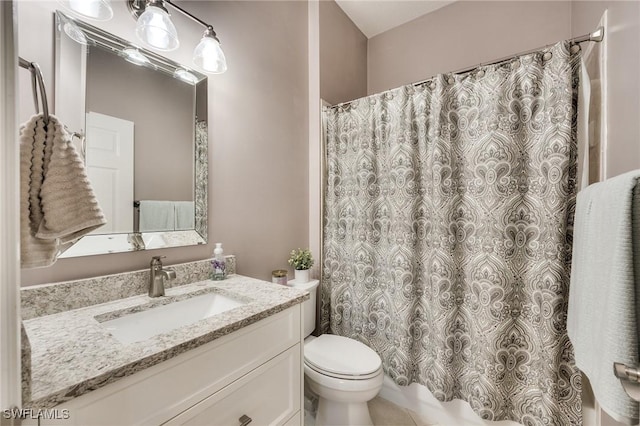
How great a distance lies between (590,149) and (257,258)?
181 centimetres

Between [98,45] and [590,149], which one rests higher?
[98,45]

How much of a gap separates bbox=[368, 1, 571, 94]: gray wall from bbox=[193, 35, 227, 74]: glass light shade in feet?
5.55

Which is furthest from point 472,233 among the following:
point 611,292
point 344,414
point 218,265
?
point 218,265

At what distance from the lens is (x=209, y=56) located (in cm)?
122

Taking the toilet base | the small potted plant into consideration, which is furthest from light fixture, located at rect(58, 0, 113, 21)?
the toilet base

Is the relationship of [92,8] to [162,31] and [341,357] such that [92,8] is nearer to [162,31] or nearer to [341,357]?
[162,31]

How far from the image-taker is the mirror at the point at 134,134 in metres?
0.94

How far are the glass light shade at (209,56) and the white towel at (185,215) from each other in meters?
0.66

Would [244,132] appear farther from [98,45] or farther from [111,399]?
[111,399]

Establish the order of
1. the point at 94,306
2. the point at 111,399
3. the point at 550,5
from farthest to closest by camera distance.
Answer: the point at 550,5
the point at 94,306
the point at 111,399

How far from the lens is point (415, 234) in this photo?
1.54 meters

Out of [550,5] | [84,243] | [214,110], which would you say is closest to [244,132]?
[214,110]

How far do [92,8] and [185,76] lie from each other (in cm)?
38

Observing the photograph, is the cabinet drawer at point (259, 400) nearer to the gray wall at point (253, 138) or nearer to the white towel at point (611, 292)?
the gray wall at point (253, 138)
